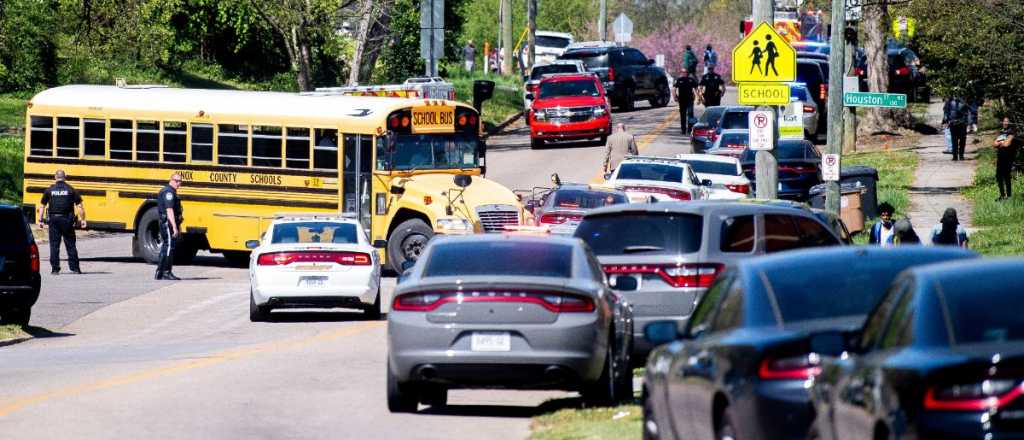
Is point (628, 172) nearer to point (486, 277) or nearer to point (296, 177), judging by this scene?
point (296, 177)

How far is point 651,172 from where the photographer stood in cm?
3400

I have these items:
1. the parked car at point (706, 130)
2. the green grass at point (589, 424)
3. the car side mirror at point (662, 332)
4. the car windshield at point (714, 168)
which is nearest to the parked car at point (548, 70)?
the parked car at point (706, 130)

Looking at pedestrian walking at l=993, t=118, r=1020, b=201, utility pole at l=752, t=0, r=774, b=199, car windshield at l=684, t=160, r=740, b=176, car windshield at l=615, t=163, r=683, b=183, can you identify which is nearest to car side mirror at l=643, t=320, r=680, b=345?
utility pole at l=752, t=0, r=774, b=199

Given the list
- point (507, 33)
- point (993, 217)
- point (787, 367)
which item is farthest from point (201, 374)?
point (507, 33)

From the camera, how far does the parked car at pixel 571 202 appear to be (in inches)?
1138

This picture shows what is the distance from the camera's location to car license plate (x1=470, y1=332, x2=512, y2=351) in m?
14.1

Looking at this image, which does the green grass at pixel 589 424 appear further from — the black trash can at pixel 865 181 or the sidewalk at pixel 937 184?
the black trash can at pixel 865 181

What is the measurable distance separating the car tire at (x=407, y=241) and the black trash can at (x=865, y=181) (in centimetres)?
973

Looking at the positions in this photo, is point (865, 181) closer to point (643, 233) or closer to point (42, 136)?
point (42, 136)

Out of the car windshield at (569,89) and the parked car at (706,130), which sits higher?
the car windshield at (569,89)

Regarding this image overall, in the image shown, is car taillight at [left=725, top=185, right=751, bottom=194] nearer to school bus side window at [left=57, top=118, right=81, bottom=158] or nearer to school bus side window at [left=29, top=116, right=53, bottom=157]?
school bus side window at [left=57, top=118, right=81, bottom=158]

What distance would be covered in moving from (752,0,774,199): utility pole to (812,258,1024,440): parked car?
17.4 meters

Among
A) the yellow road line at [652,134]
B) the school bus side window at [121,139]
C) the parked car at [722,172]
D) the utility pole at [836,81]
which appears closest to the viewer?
the utility pole at [836,81]

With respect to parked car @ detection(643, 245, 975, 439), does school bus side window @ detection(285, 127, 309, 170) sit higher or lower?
higher
